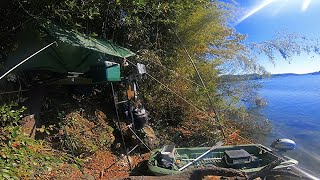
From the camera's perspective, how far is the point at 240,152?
3.93 m

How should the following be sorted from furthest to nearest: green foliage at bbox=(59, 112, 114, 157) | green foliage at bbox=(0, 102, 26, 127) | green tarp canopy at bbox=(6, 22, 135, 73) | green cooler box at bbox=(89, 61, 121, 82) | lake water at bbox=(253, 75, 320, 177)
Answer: lake water at bbox=(253, 75, 320, 177) < green cooler box at bbox=(89, 61, 121, 82) < green foliage at bbox=(59, 112, 114, 157) < green tarp canopy at bbox=(6, 22, 135, 73) < green foliage at bbox=(0, 102, 26, 127)

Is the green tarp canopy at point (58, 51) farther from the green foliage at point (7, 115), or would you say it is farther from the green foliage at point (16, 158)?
the green foliage at point (16, 158)

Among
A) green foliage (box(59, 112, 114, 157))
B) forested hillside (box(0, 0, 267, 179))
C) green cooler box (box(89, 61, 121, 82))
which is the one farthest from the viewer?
green cooler box (box(89, 61, 121, 82))

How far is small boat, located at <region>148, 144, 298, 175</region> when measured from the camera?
12.1 ft

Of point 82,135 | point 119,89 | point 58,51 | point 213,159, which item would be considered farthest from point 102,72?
point 213,159

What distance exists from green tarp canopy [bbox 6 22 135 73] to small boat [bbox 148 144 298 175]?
1.69 m

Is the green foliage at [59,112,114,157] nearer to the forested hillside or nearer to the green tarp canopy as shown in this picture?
the forested hillside

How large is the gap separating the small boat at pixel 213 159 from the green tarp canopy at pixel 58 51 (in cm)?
169

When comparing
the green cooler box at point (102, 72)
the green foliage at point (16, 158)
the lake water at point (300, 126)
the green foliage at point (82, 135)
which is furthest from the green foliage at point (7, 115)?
the lake water at point (300, 126)

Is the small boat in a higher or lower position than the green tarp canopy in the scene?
lower

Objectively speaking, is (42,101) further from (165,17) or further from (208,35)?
(208,35)

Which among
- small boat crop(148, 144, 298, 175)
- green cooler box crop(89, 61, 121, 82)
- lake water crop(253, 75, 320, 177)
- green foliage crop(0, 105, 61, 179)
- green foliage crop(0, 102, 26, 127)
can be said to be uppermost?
green cooler box crop(89, 61, 121, 82)

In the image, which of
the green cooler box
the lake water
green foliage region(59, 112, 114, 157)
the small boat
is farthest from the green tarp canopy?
the lake water

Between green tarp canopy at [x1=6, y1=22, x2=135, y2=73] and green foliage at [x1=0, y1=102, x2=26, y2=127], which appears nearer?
green foliage at [x1=0, y1=102, x2=26, y2=127]
